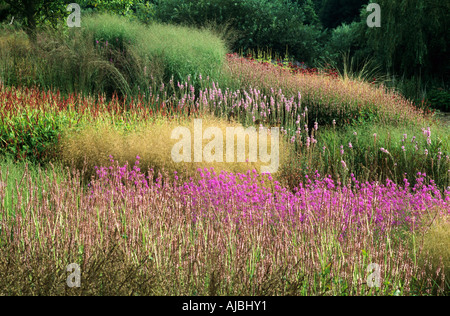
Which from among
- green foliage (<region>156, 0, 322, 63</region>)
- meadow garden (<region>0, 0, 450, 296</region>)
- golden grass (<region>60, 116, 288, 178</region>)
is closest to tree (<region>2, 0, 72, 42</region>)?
meadow garden (<region>0, 0, 450, 296</region>)

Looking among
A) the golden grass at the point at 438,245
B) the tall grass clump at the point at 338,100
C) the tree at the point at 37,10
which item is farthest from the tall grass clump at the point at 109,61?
the golden grass at the point at 438,245

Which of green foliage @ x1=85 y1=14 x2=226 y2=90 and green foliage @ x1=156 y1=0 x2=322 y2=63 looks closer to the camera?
green foliage @ x1=85 y1=14 x2=226 y2=90

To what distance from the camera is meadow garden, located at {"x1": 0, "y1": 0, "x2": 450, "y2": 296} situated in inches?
98.9

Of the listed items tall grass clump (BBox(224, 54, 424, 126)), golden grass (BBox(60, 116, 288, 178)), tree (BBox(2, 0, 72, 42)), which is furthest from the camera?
tree (BBox(2, 0, 72, 42))

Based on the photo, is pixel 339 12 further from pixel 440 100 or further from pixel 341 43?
pixel 440 100

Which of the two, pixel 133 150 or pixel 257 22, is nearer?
pixel 133 150

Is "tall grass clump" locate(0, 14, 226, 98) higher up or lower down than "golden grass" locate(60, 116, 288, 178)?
higher up

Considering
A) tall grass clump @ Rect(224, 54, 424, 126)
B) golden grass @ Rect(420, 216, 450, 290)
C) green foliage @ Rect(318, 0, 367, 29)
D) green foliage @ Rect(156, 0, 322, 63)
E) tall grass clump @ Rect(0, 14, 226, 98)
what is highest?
green foliage @ Rect(318, 0, 367, 29)

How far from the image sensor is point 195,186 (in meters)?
4.02

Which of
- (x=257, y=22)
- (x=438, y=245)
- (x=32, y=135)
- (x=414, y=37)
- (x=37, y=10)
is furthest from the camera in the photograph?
(x=257, y=22)

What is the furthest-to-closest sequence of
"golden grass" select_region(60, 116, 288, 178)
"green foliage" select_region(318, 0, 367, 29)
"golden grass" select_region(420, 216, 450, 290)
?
1. "green foliage" select_region(318, 0, 367, 29)
2. "golden grass" select_region(60, 116, 288, 178)
3. "golden grass" select_region(420, 216, 450, 290)

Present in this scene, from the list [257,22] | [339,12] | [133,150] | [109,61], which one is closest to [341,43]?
[257,22]

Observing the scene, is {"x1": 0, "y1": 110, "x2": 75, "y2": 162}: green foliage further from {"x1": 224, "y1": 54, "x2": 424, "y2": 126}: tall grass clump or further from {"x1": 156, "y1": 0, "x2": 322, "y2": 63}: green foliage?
{"x1": 156, "y1": 0, "x2": 322, "y2": 63}: green foliage
